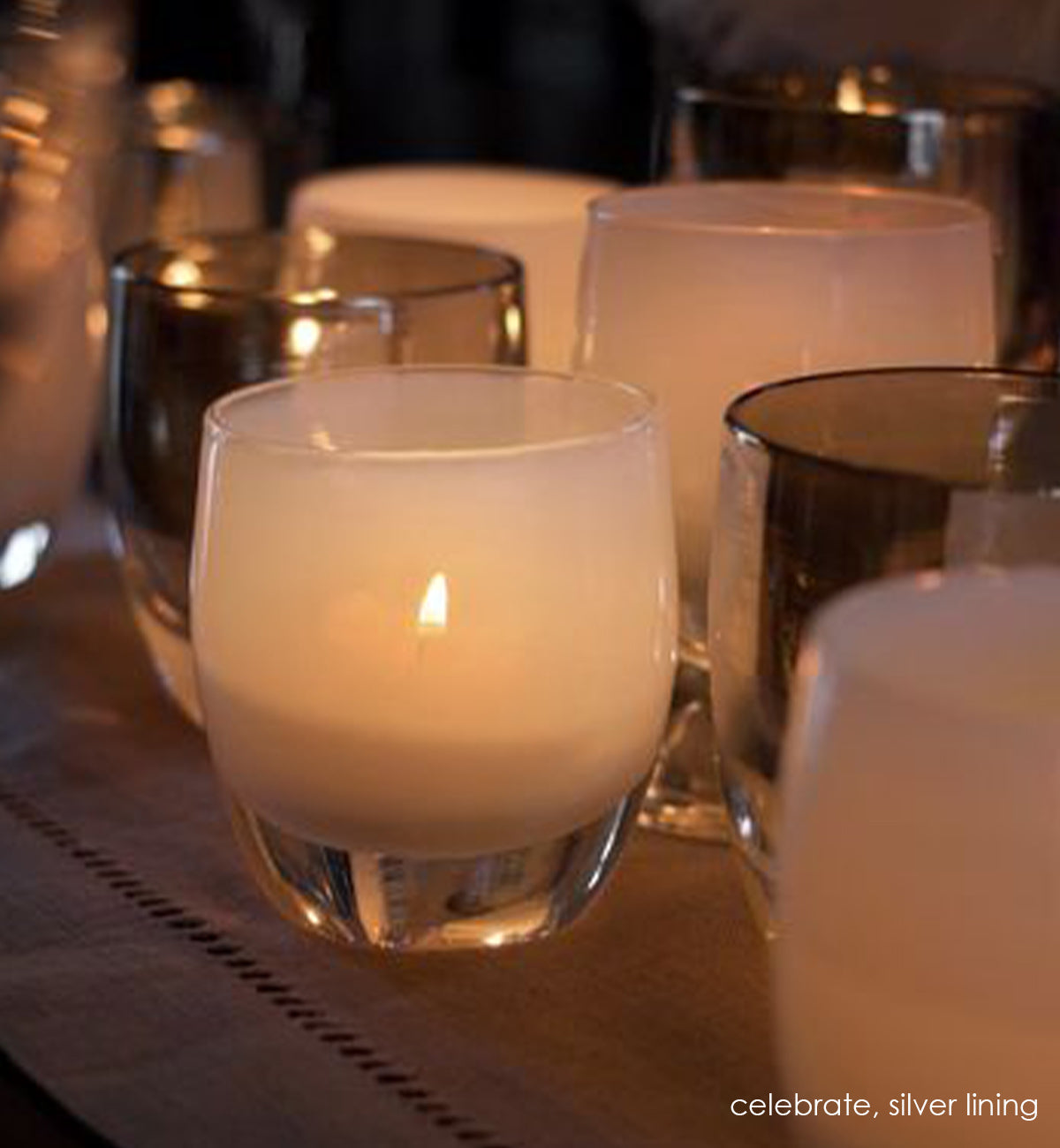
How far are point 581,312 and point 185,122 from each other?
1.64 feet

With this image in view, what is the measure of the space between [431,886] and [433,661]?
6cm

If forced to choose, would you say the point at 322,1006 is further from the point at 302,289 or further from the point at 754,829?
the point at 302,289

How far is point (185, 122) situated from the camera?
3.67 feet

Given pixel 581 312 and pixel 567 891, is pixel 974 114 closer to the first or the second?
pixel 581 312

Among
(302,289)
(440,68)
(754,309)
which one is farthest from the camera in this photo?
(440,68)

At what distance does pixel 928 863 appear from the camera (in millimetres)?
408

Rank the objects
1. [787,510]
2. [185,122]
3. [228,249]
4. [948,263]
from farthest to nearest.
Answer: [185,122], [228,249], [948,263], [787,510]

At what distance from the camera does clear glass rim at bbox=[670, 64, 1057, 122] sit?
2.51ft

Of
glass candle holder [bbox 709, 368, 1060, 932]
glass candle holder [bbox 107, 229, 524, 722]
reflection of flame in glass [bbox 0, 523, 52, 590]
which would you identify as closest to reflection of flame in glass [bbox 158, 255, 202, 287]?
glass candle holder [bbox 107, 229, 524, 722]

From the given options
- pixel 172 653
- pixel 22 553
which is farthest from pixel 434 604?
pixel 22 553

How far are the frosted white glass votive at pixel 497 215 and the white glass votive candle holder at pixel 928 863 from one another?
379 mm

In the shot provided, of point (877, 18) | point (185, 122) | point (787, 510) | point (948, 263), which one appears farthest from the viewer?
point (185, 122)

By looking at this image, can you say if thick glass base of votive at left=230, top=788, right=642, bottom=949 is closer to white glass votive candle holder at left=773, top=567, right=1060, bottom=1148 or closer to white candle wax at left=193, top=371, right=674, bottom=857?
white candle wax at left=193, top=371, right=674, bottom=857

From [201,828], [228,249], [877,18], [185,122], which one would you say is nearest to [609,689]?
[201,828]
